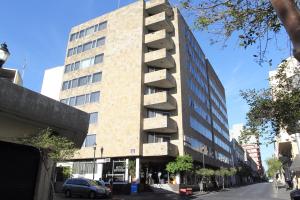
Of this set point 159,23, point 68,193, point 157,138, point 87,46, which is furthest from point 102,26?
point 68,193

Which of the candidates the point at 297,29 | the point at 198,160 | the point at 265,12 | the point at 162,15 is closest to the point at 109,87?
the point at 162,15

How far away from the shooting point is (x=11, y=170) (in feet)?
33.4

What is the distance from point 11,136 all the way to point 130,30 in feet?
121

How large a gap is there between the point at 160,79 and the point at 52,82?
27527mm

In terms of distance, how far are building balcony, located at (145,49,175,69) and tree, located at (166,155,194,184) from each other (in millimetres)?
13866

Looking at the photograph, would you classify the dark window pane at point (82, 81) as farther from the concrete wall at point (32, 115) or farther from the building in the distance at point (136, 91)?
the concrete wall at point (32, 115)

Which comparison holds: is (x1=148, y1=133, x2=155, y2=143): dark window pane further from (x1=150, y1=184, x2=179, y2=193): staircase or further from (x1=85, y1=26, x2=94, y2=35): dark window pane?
(x1=85, y1=26, x2=94, y2=35): dark window pane

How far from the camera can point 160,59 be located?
43.0m

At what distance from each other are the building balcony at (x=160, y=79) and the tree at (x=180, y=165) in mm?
10593

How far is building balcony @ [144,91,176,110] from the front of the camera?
40406mm

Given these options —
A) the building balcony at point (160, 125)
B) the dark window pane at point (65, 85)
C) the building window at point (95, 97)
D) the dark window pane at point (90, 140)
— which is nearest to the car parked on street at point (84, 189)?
the building balcony at point (160, 125)

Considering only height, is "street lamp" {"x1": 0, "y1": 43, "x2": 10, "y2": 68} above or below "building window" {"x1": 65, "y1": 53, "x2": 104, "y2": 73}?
below

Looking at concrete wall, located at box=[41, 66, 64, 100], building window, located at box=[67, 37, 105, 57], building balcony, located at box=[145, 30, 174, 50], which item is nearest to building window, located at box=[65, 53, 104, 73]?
building window, located at box=[67, 37, 105, 57]

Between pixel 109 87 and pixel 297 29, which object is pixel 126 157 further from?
pixel 297 29
